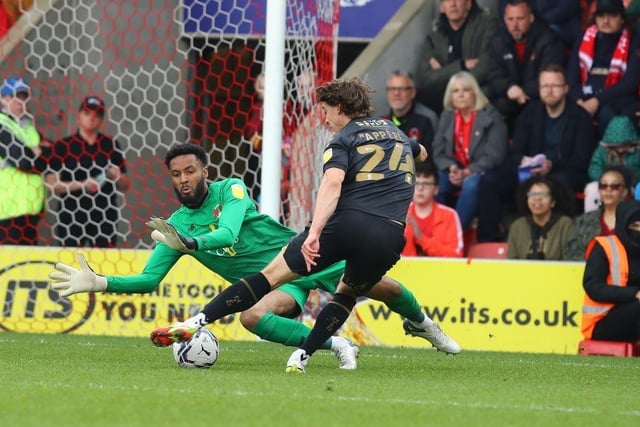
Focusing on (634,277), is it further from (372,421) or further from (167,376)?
(372,421)

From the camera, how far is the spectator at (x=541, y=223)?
12.0 meters

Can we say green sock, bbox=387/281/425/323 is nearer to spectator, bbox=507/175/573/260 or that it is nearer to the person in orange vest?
the person in orange vest

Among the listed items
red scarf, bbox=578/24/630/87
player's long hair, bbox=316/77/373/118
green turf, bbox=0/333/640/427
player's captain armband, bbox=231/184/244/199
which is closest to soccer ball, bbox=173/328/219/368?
green turf, bbox=0/333/640/427

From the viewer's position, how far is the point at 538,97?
41.7ft

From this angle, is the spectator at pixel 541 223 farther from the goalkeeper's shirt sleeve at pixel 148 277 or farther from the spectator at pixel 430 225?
the goalkeeper's shirt sleeve at pixel 148 277

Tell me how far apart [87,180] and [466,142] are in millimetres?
3540

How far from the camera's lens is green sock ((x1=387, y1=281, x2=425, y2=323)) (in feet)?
27.9

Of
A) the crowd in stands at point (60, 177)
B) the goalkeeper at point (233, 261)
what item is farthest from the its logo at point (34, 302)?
the goalkeeper at point (233, 261)

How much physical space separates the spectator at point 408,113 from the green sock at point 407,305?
450 centimetres

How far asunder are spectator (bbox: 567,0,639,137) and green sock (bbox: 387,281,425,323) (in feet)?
14.9

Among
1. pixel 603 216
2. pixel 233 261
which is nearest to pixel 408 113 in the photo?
pixel 603 216

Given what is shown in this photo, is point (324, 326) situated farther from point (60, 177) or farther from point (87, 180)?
point (60, 177)

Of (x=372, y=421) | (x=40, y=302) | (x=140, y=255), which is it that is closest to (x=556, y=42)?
(x=140, y=255)

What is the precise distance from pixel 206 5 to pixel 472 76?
262 cm
